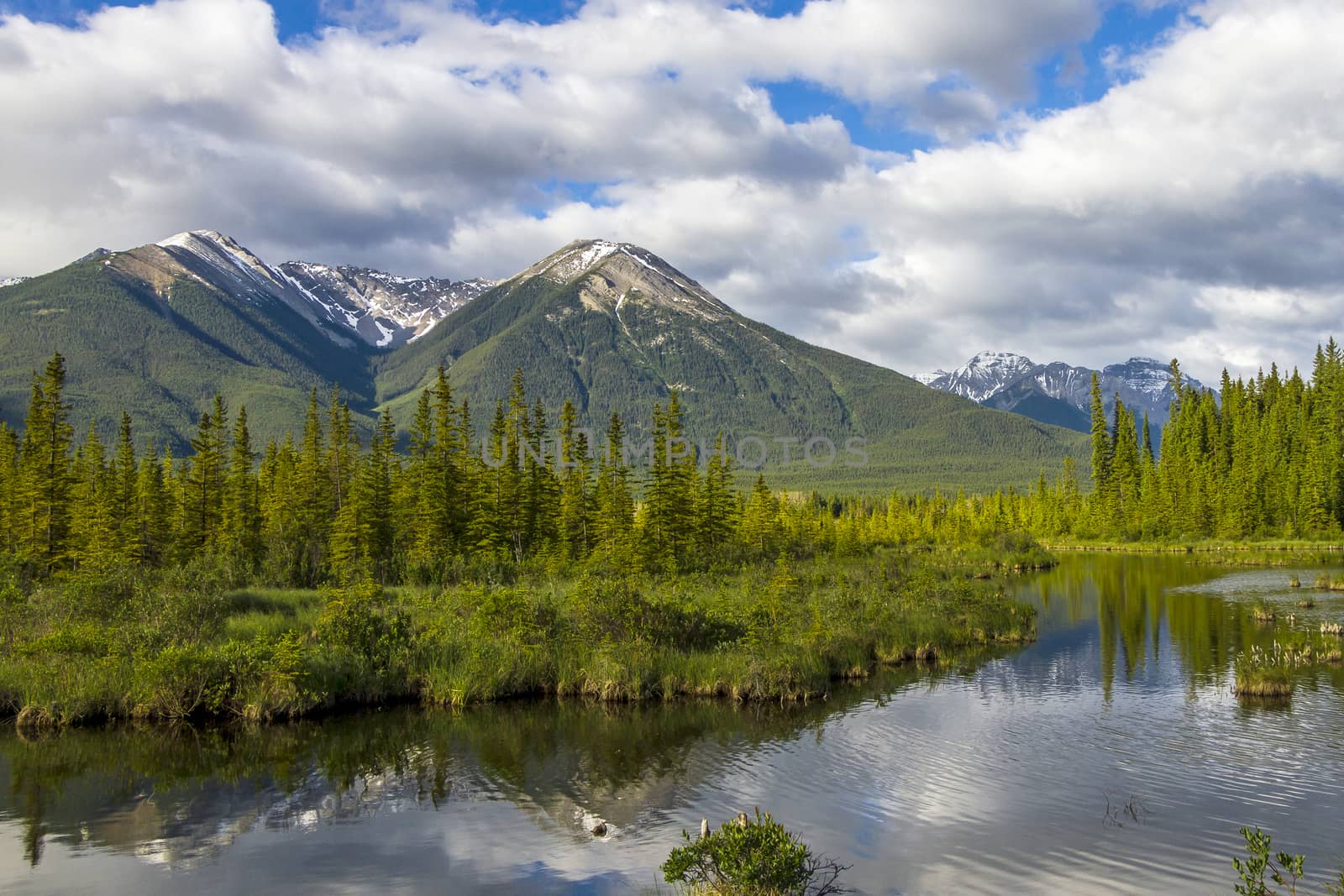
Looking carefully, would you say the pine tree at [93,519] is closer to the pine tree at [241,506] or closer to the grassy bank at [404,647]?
the pine tree at [241,506]

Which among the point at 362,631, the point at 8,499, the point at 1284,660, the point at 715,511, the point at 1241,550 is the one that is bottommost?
the point at 1241,550

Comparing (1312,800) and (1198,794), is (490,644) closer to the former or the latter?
(1198,794)

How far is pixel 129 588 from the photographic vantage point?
3022cm

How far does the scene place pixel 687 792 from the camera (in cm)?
1756

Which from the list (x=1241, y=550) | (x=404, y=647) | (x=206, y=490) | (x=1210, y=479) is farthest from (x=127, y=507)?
(x=1210, y=479)

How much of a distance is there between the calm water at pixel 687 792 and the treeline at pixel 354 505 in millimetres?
25489

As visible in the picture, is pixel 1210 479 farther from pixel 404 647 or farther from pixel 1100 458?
pixel 404 647

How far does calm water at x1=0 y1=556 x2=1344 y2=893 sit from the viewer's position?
1365 centimetres

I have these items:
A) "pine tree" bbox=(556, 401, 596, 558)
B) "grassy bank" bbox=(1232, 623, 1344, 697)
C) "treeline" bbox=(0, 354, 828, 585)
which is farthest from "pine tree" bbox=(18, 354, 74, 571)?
"grassy bank" bbox=(1232, 623, 1344, 697)

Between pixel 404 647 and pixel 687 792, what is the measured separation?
12431 millimetres

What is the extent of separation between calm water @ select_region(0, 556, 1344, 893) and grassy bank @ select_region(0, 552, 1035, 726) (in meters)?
1.14

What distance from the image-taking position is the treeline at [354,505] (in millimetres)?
52250

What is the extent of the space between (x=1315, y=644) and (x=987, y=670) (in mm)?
11897

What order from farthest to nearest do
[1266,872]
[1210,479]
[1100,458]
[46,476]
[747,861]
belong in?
[1100,458]
[1210,479]
[46,476]
[1266,872]
[747,861]
